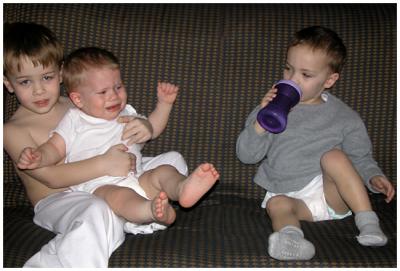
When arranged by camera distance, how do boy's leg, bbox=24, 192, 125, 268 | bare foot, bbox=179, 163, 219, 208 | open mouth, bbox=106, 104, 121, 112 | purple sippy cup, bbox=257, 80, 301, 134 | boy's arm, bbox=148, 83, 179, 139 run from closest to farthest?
1. boy's leg, bbox=24, 192, 125, 268
2. bare foot, bbox=179, 163, 219, 208
3. purple sippy cup, bbox=257, 80, 301, 134
4. open mouth, bbox=106, 104, 121, 112
5. boy's arm, bbox=148, 83, 179, 139

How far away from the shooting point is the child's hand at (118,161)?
2.00 m

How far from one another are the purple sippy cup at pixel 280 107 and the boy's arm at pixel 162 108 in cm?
38

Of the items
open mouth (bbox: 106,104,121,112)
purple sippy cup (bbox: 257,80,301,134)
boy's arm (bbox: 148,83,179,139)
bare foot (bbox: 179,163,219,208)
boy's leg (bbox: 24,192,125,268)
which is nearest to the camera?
boy's leg (bbox: 24,192,125,268)

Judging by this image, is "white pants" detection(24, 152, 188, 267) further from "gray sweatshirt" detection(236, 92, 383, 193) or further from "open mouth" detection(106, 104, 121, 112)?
"gray sweatshirt" detection(236, 92, 383, 193)

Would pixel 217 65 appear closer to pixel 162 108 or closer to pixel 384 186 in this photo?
pixel 162 108

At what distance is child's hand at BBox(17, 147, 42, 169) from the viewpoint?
189cm

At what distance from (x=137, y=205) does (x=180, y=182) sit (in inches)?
6.6

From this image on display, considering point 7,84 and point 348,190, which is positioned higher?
point 7,84

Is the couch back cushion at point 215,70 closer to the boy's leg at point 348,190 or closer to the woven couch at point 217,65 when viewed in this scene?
the woven couch at point 217,65

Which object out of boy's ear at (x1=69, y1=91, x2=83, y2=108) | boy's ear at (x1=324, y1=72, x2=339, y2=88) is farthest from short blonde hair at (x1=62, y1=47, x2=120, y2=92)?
boy's ear at (x1=324, y1=72, x2=339, y2=88)

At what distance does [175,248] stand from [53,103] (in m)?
0.74

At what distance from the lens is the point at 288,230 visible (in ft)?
5.90

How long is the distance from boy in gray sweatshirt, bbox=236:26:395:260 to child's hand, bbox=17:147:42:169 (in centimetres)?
75

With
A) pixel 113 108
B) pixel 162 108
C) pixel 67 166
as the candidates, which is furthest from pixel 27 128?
pixel 162 108
